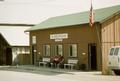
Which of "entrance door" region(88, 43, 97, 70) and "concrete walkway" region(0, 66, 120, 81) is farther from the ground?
"entrance door" region(88, 43, 97, 70)

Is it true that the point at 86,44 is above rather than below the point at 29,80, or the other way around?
above

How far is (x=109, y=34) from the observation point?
3272 cm

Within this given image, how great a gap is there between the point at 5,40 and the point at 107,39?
20.5m

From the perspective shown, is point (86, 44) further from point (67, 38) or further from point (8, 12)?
point (8, 12)

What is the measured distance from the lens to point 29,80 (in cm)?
2481

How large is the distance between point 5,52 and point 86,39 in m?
18.9

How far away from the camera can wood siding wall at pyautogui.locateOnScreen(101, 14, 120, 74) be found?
32.2 meters

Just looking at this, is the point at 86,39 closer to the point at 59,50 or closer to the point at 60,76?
the point at 59,50

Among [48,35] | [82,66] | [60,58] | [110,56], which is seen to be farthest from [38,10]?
[110,56]

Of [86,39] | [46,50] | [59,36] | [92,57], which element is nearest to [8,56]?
[46,50]

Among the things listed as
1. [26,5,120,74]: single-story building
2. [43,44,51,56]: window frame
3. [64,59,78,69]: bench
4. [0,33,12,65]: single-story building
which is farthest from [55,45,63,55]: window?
[0,33,12,65]: single-story building

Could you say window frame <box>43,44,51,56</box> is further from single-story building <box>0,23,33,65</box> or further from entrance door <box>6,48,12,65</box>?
entrance door <box>6,48,12,65</box>

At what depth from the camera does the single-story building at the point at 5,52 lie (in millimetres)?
49719

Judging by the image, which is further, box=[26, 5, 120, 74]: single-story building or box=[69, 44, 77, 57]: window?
box=[69, 44, 77, 57]: window
